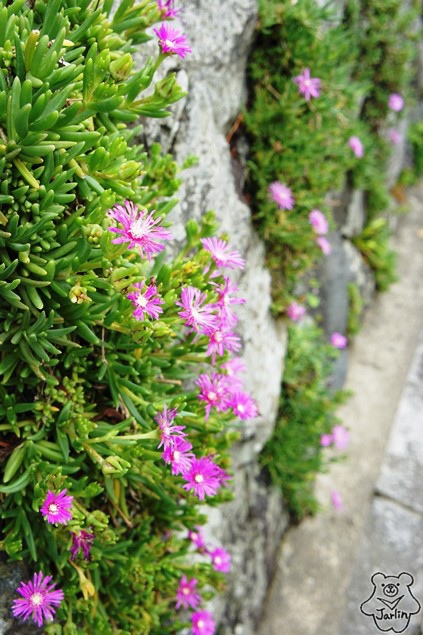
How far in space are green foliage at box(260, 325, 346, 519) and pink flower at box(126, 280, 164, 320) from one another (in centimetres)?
178

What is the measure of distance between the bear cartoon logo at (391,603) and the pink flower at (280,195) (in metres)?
1.79

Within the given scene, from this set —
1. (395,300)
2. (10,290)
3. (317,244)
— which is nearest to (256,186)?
(317,244)

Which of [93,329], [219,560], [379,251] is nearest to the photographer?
[93,329]

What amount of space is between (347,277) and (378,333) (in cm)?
67

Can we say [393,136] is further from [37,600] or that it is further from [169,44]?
[37,600]

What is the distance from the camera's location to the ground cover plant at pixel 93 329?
1.44m

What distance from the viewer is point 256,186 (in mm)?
2787

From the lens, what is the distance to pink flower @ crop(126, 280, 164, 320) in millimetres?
1523

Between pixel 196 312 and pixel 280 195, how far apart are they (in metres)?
1.26

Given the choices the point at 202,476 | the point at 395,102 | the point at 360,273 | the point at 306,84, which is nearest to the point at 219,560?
the point at 202,476

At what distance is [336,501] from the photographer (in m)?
3.48

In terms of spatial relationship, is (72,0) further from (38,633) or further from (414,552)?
(414,552)

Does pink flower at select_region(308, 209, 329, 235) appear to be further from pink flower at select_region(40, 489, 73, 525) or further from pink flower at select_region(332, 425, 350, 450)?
pink flower at select_region(40, 489, 73, 525)

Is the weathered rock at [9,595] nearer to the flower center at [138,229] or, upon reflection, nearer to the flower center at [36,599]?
the flower center at [36,599]
